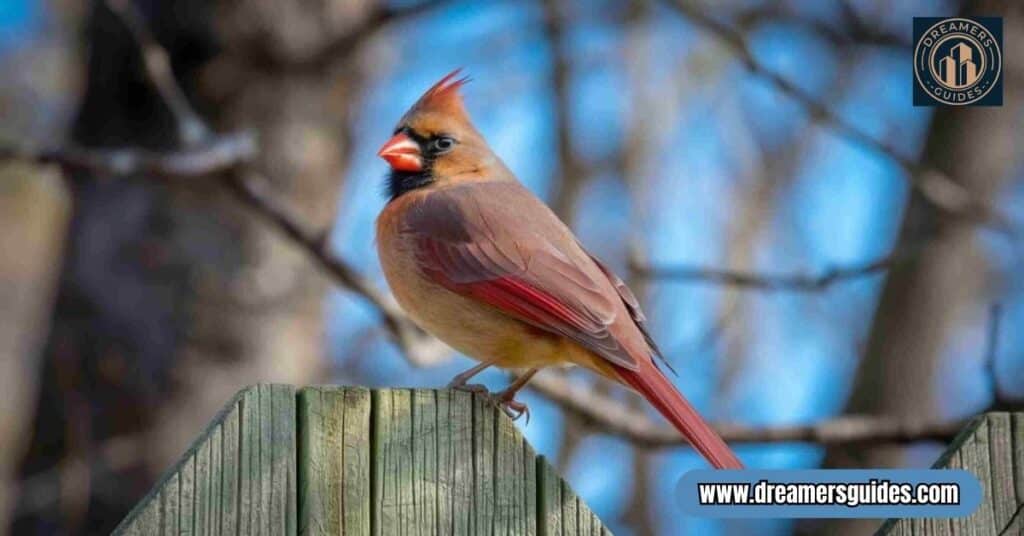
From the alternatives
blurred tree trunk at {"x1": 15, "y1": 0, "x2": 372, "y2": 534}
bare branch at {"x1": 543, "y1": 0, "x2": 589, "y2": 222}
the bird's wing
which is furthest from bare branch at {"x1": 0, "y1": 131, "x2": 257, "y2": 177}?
bare branch at {"x1": 543, "y1": 0, "x2": 589, "y2": 222}

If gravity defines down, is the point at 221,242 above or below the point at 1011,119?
below

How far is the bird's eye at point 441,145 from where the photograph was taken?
136 inches

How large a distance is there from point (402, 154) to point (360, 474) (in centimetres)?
166

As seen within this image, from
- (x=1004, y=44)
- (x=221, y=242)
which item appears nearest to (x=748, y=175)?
(x=1004, y=44)

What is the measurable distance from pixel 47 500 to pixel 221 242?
0.89m

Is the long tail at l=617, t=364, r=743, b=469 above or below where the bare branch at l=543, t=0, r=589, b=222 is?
below

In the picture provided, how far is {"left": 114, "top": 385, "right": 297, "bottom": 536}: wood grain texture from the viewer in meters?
1.72

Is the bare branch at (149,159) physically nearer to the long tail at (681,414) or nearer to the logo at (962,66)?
the long tail at (681,414)

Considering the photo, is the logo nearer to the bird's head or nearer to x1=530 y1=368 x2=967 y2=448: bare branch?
x1=530 y1=368 x2=967 y2=448: bare branch

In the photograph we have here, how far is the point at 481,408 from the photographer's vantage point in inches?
75.1

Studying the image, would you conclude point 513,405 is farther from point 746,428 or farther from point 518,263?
point 746,428

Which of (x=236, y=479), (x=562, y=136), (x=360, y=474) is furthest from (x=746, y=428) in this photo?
(x=562, y=136)

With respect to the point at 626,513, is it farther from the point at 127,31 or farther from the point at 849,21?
the point at 127,31

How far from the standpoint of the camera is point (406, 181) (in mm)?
3457
